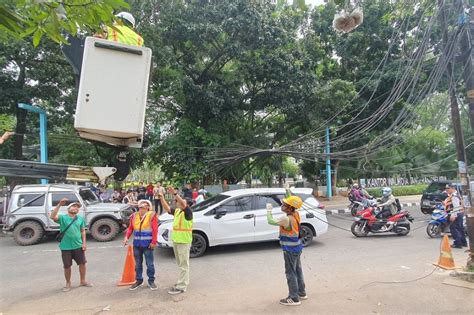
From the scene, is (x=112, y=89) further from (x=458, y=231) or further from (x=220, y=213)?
(x=458, y=231)

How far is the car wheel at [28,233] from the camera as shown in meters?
9.90

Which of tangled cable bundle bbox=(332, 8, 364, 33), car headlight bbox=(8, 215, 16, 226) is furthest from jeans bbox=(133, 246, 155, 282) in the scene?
car headlight bbox=(8, 215, 16, 226)

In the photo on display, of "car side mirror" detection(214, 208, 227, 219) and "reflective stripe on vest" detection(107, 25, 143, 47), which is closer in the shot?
"reflective stripe on vest" detection(107, 25, 143, 47)

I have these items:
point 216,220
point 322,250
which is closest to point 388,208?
point 322,250

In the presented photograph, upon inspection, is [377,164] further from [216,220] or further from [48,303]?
[48,303]

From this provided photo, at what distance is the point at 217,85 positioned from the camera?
15.1m

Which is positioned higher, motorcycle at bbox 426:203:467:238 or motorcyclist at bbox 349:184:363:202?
motorcyclist at bbox 349:184:363:202

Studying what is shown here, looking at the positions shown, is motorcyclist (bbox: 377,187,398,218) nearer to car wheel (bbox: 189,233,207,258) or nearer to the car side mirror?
the car side mirror

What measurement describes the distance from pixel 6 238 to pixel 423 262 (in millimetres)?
12468

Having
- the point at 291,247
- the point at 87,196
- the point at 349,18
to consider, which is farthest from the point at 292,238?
the point at 87,196

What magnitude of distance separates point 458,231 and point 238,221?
18.3 feet

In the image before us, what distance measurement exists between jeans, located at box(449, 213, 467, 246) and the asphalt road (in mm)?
558

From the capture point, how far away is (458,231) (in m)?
8.46

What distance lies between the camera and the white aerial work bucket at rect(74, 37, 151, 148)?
218 cm
